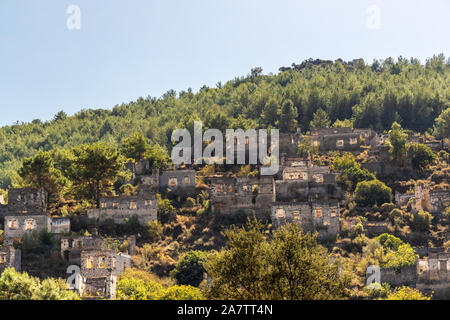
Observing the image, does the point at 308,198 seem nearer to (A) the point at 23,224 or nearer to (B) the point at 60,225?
(B) the point at 60,225

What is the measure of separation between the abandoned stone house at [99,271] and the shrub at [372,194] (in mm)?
26720

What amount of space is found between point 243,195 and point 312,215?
25.5 ft

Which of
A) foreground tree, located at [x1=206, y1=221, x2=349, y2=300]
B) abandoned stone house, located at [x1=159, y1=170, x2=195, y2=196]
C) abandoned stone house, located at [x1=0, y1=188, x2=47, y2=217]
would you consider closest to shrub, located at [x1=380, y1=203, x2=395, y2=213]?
abandoned stone house, located at [x1=159, y1=170, x2=195, y2=196]

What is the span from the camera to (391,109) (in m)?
111

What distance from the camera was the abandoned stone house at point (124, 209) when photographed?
219 ft

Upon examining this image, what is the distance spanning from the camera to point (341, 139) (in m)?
92.3

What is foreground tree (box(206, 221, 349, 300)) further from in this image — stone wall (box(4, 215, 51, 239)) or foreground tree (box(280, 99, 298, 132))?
foreground tree (box(280, 99, 298, 132))

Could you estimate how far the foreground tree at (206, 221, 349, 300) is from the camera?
32062 mm

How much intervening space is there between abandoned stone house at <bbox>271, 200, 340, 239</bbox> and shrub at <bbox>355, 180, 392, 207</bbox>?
7.96 meters

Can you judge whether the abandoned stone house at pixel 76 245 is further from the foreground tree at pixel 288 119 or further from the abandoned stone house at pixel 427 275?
Result: the foreground tree at pixel 288 119

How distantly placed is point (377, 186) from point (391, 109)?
39654mm

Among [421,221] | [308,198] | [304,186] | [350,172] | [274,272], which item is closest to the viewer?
[274,272]

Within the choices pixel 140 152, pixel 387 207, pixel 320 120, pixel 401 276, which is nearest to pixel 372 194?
pixel 387 207
